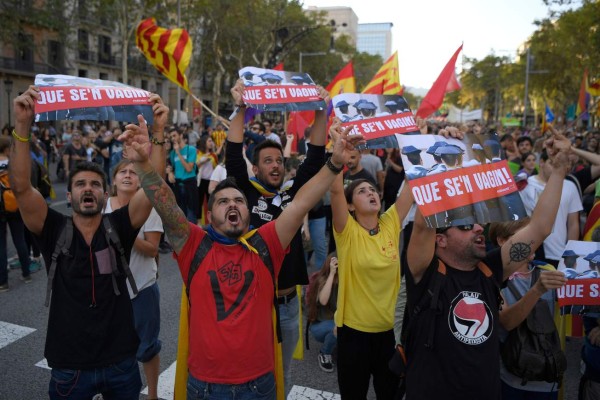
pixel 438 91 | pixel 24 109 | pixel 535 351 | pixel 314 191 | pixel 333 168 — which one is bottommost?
pixel 535 351

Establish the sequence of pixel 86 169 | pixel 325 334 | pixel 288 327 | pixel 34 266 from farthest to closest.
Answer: pixel 34 266, pixel 325 334, pixel 288 327, pixel 86 169

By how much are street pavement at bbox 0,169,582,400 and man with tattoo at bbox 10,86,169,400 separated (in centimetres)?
137

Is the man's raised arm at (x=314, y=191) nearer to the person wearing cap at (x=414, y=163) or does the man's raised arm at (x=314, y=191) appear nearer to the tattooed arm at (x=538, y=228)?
the person wearing cap at (x=414, y=163)

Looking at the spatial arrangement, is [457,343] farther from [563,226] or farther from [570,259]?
[563,226]

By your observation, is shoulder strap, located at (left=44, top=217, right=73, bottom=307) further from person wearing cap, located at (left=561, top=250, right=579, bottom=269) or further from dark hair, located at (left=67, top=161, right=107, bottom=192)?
person wearing cap, located at (left=561, top=250, right=579, bottom=269)

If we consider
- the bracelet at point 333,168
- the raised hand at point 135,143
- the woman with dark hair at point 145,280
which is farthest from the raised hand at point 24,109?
the bracelet at point 333,168

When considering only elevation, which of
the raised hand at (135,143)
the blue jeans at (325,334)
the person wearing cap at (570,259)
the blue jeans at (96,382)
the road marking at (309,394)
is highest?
the raised hand at (135,143)

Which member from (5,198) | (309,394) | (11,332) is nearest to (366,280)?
(309,394)

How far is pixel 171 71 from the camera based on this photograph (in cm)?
633

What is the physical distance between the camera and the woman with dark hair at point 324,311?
440 centimetres

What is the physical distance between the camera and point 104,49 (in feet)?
145

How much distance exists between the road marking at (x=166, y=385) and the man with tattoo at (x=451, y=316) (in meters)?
2.24

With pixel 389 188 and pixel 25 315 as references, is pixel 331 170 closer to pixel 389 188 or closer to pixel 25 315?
pixel 25 315

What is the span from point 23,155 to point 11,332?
3287 millimetres
